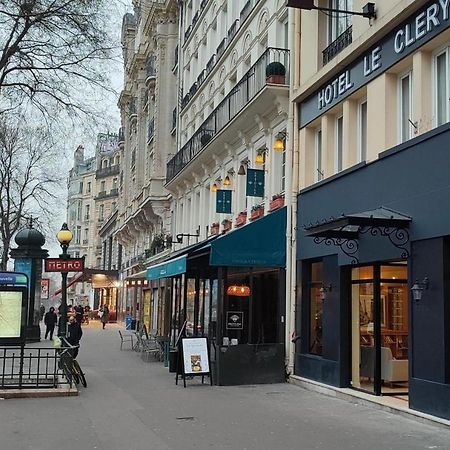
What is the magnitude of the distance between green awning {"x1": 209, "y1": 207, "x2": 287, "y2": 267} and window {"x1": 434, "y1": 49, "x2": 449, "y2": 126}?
5.92m

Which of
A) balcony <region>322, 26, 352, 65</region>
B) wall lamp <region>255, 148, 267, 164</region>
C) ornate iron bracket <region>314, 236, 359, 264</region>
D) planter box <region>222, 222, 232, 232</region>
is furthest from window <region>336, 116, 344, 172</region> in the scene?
planter box <region>222, 222, 232, 232</region>

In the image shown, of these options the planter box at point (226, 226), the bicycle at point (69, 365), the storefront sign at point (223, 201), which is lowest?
the bicycle at point (69, 365)

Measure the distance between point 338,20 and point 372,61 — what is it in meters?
2.81

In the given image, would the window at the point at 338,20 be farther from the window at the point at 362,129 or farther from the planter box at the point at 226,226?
the planter box at the point at 226,226

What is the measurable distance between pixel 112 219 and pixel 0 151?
30.0 metres

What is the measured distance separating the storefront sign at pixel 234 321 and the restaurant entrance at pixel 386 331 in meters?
5.49

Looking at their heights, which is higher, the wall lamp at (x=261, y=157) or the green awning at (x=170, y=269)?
the wall lamp at (x=261, y=157)

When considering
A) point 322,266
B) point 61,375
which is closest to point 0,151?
point 61,375

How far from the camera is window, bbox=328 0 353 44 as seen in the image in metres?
14.6

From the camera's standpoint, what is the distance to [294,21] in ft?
55.7

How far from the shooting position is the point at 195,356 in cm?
1506

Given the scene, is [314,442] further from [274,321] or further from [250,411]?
[274,321]

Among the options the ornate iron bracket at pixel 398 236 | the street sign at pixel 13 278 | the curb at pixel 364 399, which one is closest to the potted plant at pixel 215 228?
the street sign at pixel 13 278

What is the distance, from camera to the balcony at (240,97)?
1755cm
